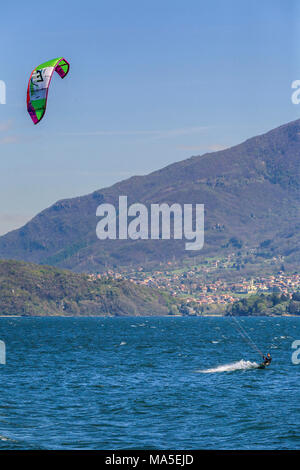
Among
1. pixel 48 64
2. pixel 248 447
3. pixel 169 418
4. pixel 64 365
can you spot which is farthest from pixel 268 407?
pixel 64 365

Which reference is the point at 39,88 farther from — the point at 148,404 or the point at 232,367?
the point at 232,367

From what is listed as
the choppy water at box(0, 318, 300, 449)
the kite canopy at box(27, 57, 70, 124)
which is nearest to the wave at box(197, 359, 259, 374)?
the choppy water at box(0, 318, 300, 449)

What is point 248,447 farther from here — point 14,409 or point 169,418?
point 14,409

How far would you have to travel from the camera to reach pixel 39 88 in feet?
160

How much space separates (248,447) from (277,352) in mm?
60318

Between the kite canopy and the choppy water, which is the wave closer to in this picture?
the choppy water

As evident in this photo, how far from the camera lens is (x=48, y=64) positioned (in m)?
49.8

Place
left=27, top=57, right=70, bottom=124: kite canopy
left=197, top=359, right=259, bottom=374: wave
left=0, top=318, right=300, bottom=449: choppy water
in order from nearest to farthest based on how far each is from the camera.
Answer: left=0, top=318, right=300, bottom=449: choppy water < left=27, top=57, right=70, bottom=124: kite canopy < left=197, top=359, right=259, bottom=374: wave

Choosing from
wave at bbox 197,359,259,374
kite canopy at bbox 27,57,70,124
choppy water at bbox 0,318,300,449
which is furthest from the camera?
wave at bbox 197,359,259,374

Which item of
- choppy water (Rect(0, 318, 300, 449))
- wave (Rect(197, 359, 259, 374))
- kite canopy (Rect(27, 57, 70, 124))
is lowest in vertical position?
wave (Rect(197, 359, 259, 374))

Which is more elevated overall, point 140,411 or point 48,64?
point 48,64

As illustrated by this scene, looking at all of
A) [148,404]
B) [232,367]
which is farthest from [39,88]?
[232,367]

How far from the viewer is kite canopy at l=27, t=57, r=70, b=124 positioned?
4747 cm
